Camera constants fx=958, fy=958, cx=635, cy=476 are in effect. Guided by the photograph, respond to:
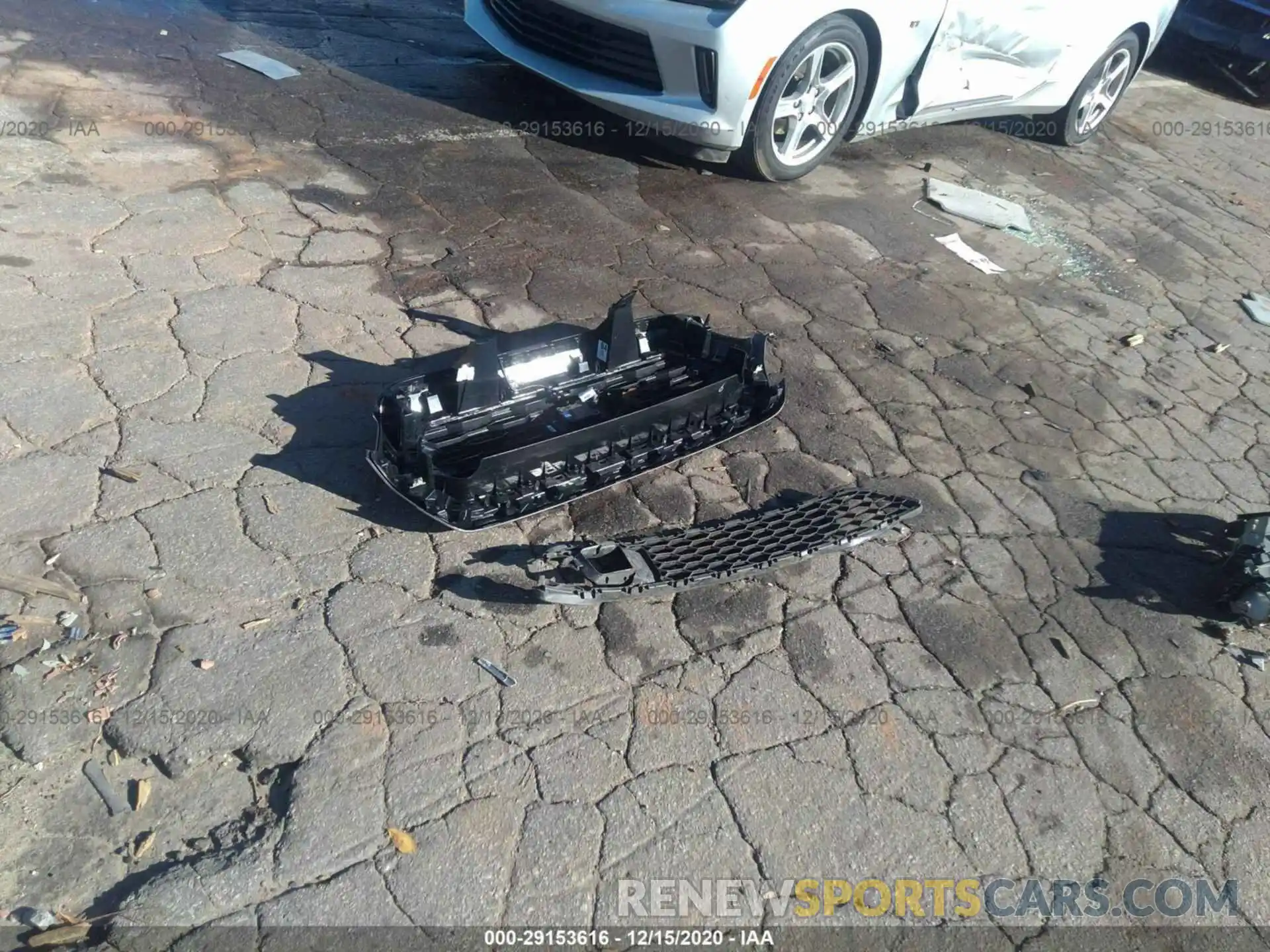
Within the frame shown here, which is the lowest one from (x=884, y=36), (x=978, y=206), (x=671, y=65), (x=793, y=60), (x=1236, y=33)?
(x=978, y=206)

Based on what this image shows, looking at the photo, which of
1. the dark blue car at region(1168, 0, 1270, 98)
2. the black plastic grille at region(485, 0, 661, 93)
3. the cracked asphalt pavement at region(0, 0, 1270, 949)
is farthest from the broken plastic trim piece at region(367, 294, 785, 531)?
the dark blue car at region(1168, 0, 1270, 98)

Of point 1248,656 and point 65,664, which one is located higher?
point 1248,656

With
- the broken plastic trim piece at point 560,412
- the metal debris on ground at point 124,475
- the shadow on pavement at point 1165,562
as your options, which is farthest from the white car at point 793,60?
the metal debris on ground at point 124,475

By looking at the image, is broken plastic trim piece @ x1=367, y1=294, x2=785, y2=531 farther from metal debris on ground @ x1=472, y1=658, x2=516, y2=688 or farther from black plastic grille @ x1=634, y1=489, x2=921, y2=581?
metal debris on ground @ x1=472, y1=658, x2=516, y2=688

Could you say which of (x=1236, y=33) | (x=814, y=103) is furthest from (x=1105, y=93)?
(x=1236, y=33)

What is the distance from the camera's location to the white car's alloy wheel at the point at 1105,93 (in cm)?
773

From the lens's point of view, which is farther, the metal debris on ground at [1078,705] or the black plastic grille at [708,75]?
the black plastic grille at [708,75]

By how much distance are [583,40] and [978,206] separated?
291cm

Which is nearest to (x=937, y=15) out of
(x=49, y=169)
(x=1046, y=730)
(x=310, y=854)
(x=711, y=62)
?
(x=711, y=62)

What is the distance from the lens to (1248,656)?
11.7ft

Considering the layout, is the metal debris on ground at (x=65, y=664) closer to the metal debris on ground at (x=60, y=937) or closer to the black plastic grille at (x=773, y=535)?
the metal debris on ground at (x=60, y=937)

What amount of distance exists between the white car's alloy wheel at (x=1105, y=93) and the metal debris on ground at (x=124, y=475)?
749 cm

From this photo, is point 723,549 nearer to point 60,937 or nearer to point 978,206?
point 60,937

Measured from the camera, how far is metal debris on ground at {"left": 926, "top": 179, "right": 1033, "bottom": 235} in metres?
6.42
